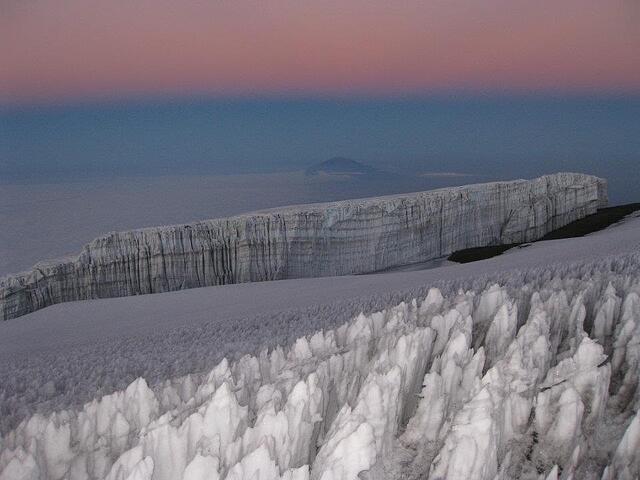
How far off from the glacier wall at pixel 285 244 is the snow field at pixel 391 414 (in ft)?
18.5

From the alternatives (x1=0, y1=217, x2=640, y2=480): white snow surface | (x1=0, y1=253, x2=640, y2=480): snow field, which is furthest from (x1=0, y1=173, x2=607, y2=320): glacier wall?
(x1=0, y1=253, x2=640, y2=480): snow field

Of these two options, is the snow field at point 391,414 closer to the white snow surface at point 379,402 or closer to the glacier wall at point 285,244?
the white snow surface at point 379,402

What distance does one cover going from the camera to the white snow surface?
50.1 inches

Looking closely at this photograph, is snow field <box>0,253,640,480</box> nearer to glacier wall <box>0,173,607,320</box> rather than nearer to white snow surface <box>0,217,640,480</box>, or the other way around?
white snow surface <box>0,217,640,480</box>

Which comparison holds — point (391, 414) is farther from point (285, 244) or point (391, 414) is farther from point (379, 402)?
point (285, 244)

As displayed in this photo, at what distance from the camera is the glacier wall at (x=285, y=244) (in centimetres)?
716

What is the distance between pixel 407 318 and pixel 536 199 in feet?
31.8

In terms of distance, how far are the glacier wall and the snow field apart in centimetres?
563

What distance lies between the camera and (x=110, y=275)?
24.3 ft

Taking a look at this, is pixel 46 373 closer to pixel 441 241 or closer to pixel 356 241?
pixel 356 241

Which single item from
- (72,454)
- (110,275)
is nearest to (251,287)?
(110,275)

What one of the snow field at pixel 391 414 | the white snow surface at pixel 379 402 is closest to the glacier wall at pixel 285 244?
the white snow surface at pixel 379 402

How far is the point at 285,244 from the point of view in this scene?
27.1ft

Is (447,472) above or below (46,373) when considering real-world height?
above
